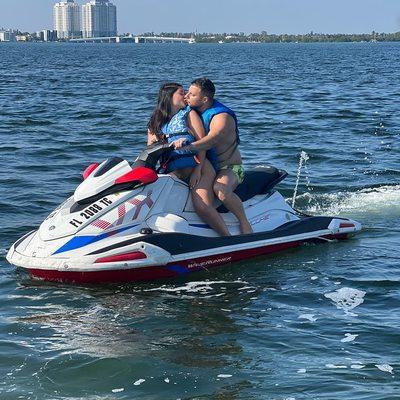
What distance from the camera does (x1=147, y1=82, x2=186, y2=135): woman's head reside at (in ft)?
27.3

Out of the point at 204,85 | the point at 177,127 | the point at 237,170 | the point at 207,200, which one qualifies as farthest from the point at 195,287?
the point at 204,85

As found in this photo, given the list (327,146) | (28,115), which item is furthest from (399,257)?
(28,115)

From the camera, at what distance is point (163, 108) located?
839 cm

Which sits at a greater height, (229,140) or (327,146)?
(229,140)

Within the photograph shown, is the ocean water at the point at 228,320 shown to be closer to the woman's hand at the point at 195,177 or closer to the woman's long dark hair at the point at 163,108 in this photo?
the woman's hand at the point at 195,177

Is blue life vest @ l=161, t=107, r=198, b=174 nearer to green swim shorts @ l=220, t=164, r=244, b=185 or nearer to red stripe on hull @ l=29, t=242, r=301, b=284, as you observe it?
green swim shorts @ l=220, t=164, r=244, b=185

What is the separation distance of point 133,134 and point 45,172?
5.33 m

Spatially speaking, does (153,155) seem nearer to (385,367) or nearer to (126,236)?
(126,236)

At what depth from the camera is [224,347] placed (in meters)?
6.53

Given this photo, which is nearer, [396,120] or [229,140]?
[229,140]

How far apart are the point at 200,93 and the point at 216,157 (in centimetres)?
67

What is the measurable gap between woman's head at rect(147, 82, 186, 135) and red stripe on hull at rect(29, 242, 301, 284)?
123cm

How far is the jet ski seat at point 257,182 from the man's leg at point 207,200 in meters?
0.54

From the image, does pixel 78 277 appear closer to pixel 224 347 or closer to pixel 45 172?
pixel 224 347
